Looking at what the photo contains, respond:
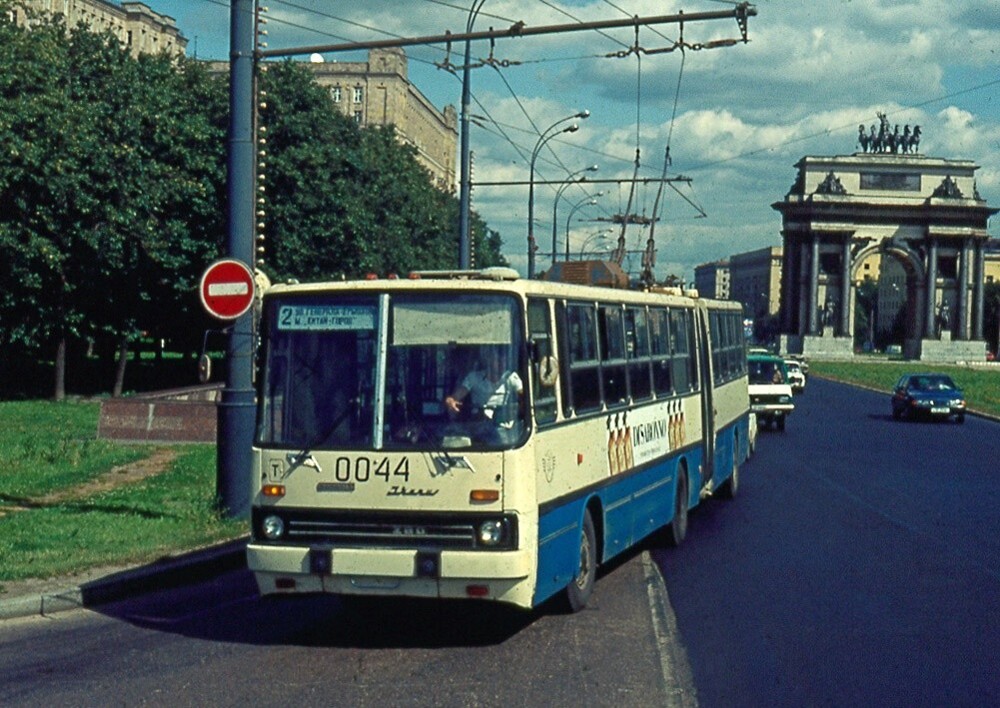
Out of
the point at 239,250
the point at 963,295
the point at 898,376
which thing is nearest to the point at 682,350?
the point at 239,250

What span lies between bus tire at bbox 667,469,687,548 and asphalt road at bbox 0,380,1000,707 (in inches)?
9.2

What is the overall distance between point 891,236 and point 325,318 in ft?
400

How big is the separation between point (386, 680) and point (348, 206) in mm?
41666

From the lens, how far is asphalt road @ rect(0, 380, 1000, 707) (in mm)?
8555

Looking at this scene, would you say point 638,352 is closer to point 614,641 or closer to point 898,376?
point 614,641

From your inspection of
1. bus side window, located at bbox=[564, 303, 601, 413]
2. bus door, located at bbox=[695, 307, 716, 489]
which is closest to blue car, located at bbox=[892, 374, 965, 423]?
bus door, located at bbox=[695, 307, 716, 489]

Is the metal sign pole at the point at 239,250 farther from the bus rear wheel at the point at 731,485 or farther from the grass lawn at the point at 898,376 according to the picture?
the grass lawn at the point at 898,376

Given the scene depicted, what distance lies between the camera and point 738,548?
15.4m

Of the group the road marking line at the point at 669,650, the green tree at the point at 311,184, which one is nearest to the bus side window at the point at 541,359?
the road marking line at the point at 669,650

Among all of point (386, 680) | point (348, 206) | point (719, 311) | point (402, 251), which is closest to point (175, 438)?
point (719, 311)

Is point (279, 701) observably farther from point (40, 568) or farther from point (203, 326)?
point (203, 326)

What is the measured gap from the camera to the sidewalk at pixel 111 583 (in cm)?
1122

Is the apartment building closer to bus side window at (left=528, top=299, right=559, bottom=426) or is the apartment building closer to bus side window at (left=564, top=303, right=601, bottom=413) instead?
bus side window at (left=564, top=303, right=601, bottom=413)

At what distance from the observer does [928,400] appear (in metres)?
47.7
